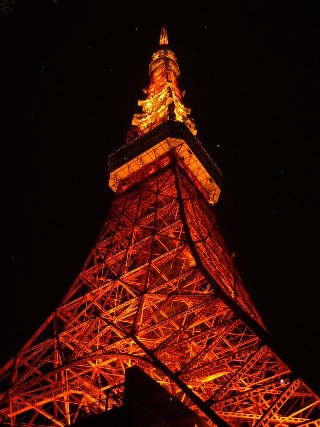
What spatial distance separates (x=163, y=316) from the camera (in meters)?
13.3

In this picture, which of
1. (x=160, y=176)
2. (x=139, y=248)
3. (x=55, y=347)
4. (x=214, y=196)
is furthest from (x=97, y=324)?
(x=214, y=196)

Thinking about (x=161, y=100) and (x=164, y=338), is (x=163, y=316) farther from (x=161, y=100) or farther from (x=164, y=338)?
(x=161, y=100)

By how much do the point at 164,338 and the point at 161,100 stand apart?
11517mm

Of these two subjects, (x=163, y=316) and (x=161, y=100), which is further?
(x=161, y=100)

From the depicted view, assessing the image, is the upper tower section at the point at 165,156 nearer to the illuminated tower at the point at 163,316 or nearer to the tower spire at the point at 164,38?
the illuminated tower at the point at 163,316

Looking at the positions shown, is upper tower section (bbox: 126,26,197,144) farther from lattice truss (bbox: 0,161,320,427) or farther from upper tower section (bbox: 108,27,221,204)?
lattice truss (bbox: 0,161,320,427)

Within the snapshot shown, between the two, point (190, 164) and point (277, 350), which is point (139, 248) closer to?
point (190, 164)

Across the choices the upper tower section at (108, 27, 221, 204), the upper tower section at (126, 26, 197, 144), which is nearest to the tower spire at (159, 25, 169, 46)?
the upper tower section at (126, 26, 197, 144)

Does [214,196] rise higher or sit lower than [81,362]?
higher

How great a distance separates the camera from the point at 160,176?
17.5 m

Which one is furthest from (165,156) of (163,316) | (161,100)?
(163,316)

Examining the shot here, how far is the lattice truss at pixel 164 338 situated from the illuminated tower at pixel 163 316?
0.03m

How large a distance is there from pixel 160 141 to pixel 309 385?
10412 mm

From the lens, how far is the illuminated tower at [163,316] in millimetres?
9852
